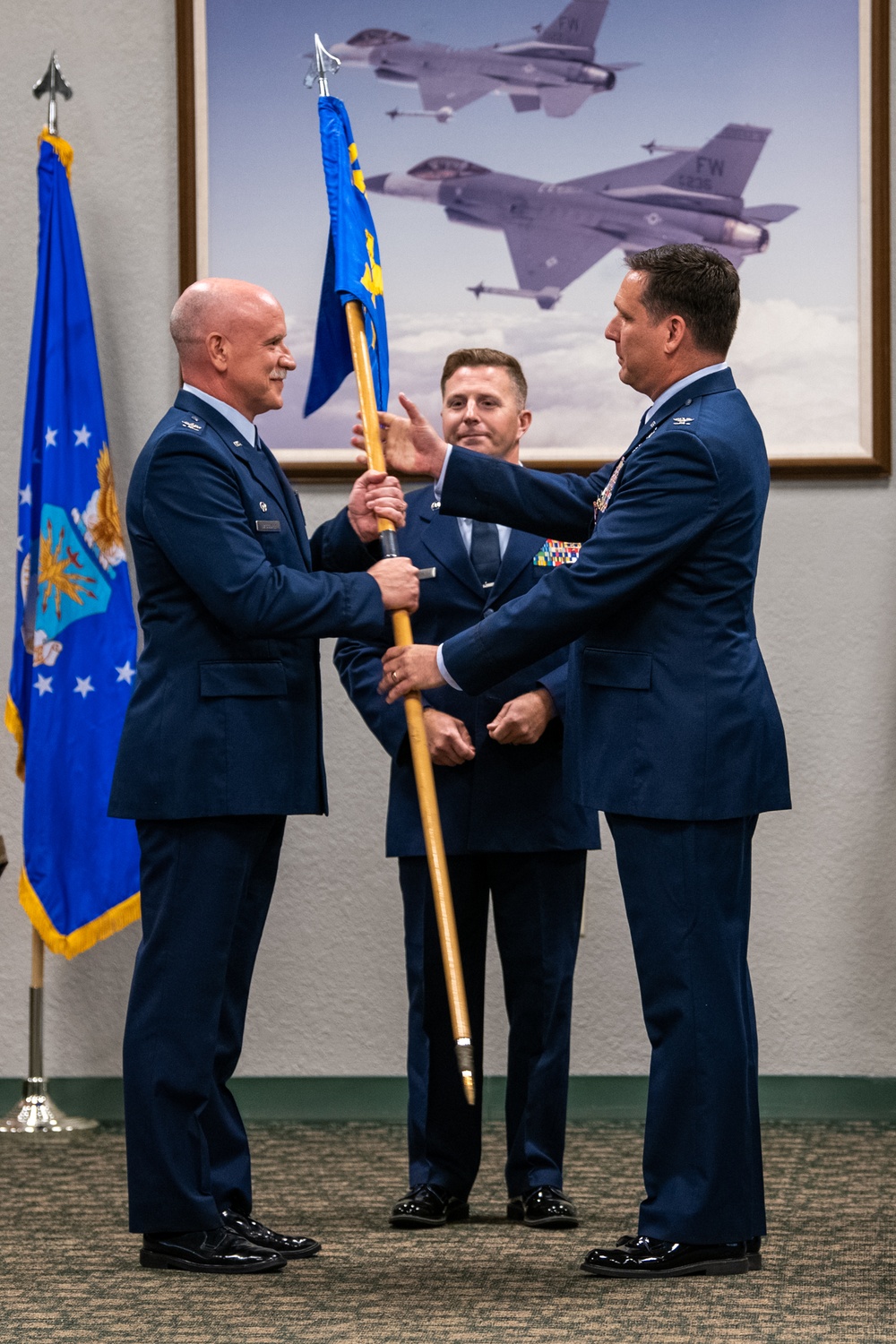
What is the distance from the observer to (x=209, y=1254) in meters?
2.51

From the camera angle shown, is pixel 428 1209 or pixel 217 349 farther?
pixel 428 1209

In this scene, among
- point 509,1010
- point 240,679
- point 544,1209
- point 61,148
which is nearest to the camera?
point 240,679

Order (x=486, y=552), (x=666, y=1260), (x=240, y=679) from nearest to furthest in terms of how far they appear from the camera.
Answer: (x=666, y=1260)
(x=240, y=679)
(x=486, y=552)

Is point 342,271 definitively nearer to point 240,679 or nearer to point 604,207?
point 240,679

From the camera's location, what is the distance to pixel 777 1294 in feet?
7.78

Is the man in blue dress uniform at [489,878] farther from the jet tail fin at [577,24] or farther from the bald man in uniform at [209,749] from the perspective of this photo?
the jet tail fin at [577,24]

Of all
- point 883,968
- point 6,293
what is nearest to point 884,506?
point 883,968

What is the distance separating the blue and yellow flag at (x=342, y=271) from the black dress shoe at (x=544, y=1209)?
151 cm

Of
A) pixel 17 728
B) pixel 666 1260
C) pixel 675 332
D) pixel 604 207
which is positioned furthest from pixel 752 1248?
pixel 604 207

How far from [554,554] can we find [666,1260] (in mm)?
1356

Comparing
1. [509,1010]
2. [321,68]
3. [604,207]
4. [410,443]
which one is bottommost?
[509,1010]

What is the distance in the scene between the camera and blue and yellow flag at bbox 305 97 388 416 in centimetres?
288

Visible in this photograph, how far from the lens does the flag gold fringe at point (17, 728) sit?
375cm

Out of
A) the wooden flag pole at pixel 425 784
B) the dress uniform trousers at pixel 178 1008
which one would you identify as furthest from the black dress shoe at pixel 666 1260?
the dress uniform trousers at pixel 178 1008
